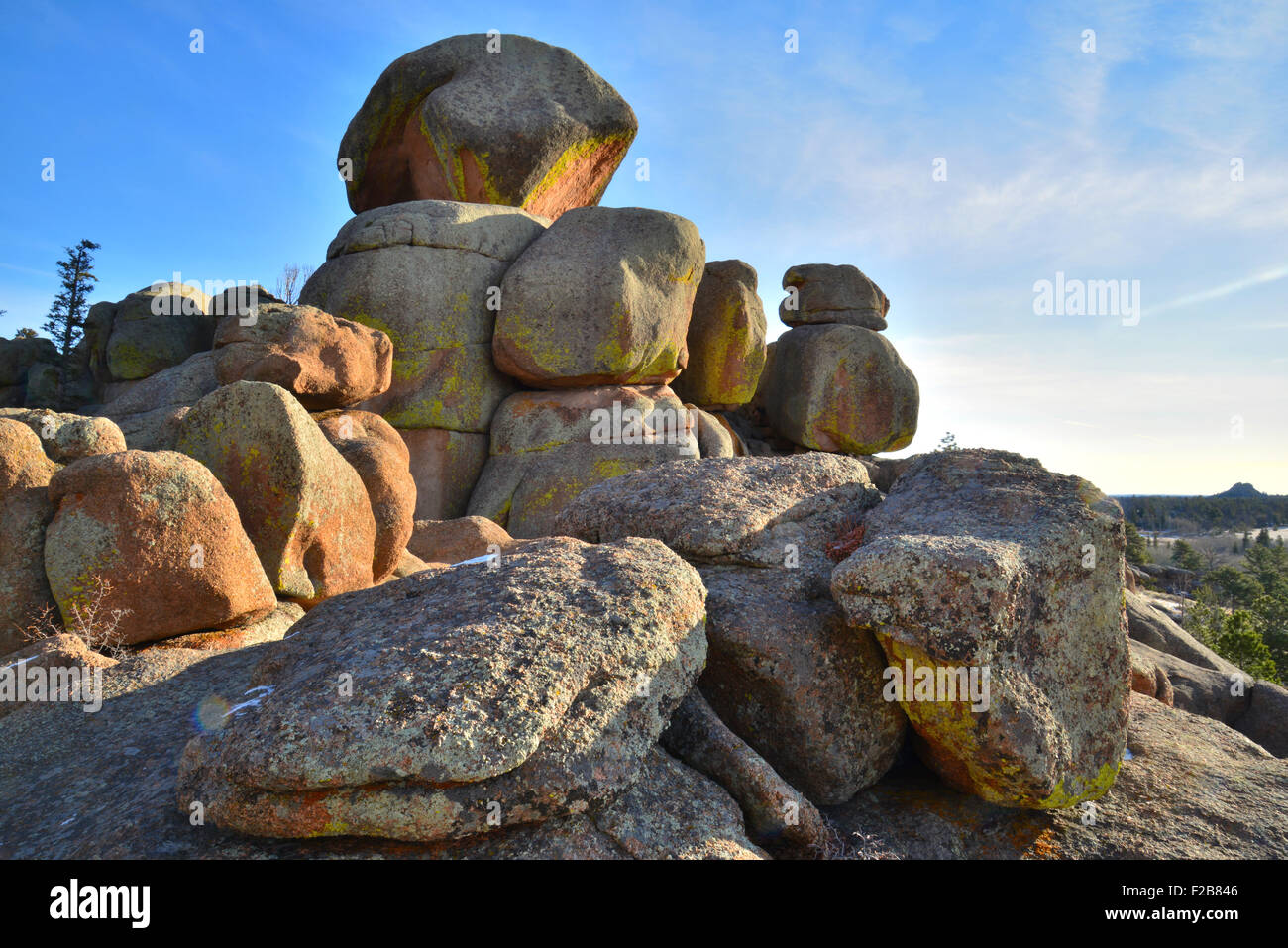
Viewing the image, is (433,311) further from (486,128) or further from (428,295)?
(486,128)

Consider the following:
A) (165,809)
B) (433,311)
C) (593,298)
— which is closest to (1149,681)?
(165,809)

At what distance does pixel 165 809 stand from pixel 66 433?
4.30 meters

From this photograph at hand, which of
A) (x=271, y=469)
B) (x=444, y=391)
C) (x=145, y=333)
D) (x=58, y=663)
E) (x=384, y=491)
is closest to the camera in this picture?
(x=58, y=663)

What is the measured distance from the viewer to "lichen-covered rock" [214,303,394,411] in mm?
9102

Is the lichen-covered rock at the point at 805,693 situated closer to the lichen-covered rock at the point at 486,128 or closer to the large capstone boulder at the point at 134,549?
the large capstone boulder at the point at 134,549

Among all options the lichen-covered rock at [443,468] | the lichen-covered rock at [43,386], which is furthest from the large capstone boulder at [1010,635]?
the lichen-covered rock at [43,386]

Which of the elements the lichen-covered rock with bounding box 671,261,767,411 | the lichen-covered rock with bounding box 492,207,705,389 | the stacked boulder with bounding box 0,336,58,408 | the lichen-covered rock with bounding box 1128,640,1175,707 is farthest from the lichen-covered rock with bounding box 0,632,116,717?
the lichen-covered rock with bounding box 671,261,767,411

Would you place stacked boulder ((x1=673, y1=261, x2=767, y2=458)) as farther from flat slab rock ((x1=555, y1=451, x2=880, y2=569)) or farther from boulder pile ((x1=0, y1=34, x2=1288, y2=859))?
flat slab rock ((x1=555, y1=451, x2=880, y2=569))

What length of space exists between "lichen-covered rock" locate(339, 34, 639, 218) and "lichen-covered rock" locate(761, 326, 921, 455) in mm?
7703

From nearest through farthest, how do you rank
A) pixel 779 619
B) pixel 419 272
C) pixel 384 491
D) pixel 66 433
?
pixel 779 619 → pixel 66 433 → pixel 384 491 → pixel 419 272

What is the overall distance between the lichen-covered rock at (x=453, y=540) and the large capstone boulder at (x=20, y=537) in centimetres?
539

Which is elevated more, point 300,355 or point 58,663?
point 300,355

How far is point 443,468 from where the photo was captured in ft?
50.4
